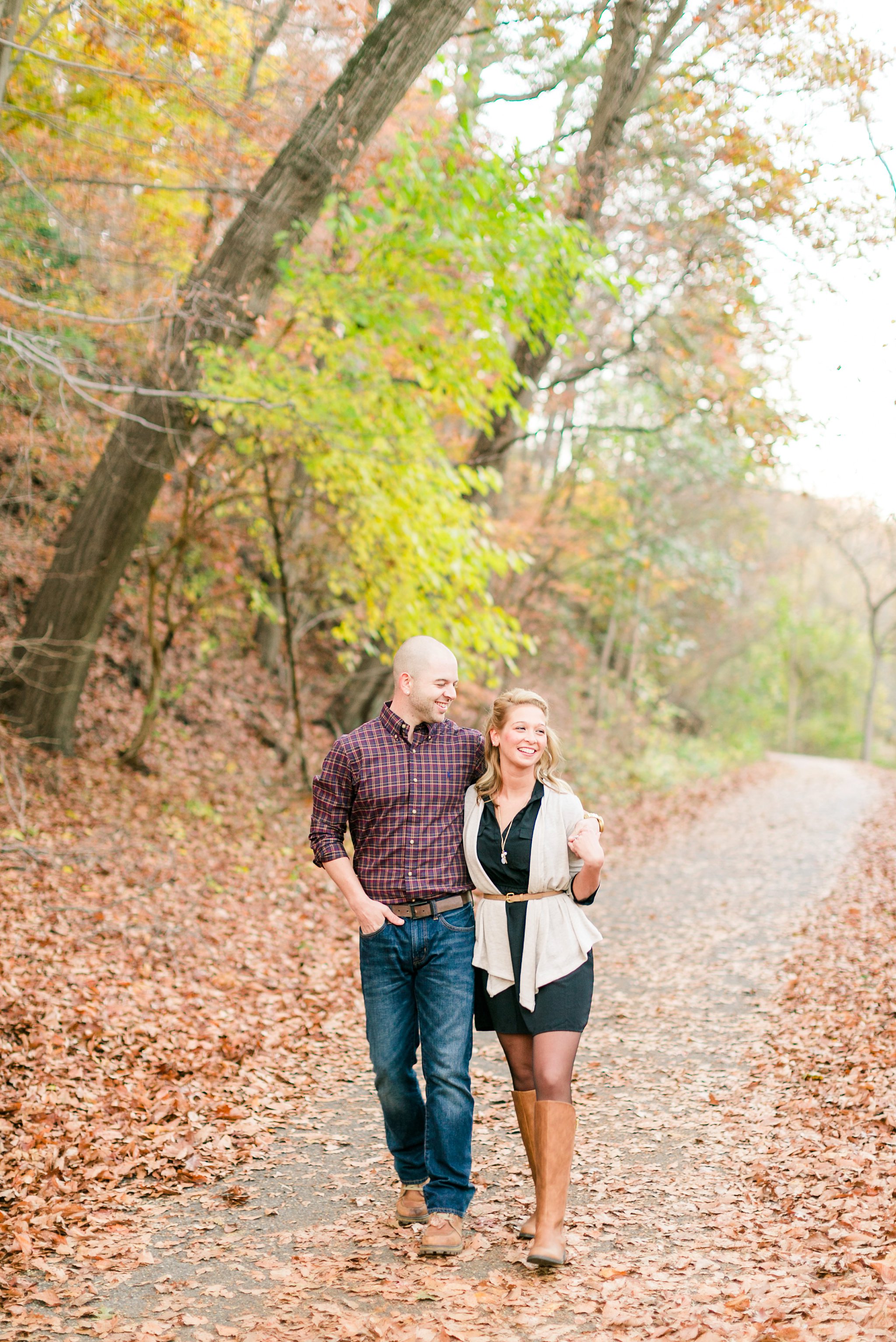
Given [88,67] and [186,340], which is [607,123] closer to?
[186,340]

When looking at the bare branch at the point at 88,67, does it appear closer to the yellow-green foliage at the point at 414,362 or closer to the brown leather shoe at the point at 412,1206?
the yellow-green foliage at the point at 414,362

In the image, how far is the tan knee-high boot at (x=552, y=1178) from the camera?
138 inches

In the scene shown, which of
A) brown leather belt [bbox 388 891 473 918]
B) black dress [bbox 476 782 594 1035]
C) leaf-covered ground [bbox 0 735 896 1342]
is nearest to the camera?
leaf-covered ground [bbox 0 735 896 1342]

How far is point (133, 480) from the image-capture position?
9.62 meters

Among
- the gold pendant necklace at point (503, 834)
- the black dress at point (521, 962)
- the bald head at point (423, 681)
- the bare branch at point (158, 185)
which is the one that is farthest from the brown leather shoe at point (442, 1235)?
the bare branch at point (158, 185)

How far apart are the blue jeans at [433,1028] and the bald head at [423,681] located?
730mm

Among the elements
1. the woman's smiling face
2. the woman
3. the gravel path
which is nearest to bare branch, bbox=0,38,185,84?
the woman's smiling face

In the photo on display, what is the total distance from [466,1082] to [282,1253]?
0.96 meters

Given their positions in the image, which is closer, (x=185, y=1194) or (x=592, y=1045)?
(x=185, y=1194)

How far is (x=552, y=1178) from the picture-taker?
3516 millimetres

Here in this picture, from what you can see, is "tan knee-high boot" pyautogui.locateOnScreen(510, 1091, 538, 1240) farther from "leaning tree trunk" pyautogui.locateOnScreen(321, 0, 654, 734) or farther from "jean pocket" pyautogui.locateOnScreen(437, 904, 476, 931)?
"leaning tree trunk" pyautogui.locateOnScreen(321, 0, 654, 734)

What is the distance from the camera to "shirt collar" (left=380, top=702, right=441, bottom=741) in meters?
3.84

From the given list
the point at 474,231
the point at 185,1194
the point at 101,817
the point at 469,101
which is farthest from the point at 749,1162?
the point at 469,101

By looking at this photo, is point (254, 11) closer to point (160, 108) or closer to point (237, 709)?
point (160, 108)
